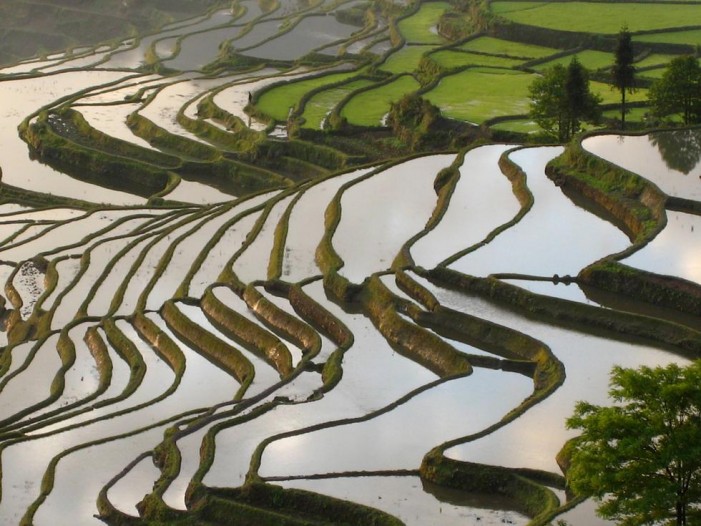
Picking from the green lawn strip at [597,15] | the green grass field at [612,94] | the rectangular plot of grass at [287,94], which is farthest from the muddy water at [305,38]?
the green grass field at [612,94]

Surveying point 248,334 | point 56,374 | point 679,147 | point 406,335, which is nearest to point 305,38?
point 679,147

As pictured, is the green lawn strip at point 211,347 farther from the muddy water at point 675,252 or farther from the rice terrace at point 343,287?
the muddy water at point 675,252

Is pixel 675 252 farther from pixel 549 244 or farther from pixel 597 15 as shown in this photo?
pixel 597 15

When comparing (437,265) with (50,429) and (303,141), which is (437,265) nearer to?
(50,429)

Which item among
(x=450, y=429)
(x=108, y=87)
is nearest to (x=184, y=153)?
(x=108, y=87)

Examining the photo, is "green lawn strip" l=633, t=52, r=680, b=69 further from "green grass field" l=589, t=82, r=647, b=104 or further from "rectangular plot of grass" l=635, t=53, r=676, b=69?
"green grass field" l=589, t=82, r=647, b=104
